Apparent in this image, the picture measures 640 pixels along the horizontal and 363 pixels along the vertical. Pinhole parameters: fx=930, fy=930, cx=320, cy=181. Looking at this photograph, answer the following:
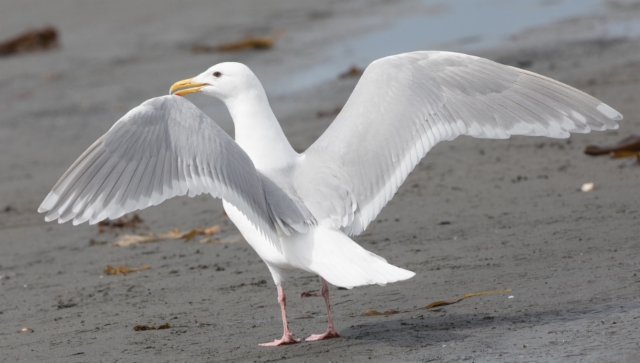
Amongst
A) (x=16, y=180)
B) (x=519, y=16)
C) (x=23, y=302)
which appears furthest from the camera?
(x=519, y=16)

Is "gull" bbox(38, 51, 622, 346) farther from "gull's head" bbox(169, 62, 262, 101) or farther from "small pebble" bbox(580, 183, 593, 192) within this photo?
"small pebble" bbox(580, 183, 593, 192)

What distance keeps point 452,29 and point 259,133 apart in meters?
11.6

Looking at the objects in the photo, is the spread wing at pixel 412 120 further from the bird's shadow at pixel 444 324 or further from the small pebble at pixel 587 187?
the small pebble at pixel 587 187

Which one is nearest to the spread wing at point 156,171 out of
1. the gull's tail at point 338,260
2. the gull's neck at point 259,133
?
the gull's tail at point 338,260

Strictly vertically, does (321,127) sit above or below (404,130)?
below

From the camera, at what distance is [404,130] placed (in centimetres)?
591

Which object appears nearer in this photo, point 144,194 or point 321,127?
point 144,194

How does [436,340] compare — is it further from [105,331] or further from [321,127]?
[321,127]

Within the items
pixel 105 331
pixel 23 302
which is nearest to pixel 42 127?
pixel 23 302

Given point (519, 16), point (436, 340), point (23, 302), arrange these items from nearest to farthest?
point (436, 340)
point (23, 302)
point (519, 16)

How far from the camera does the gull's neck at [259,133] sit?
5871 mm

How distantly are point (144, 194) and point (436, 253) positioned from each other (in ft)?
8.37

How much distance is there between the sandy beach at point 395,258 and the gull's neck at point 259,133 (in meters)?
1.05

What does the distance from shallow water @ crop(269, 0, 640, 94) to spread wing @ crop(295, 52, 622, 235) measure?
8070mm
